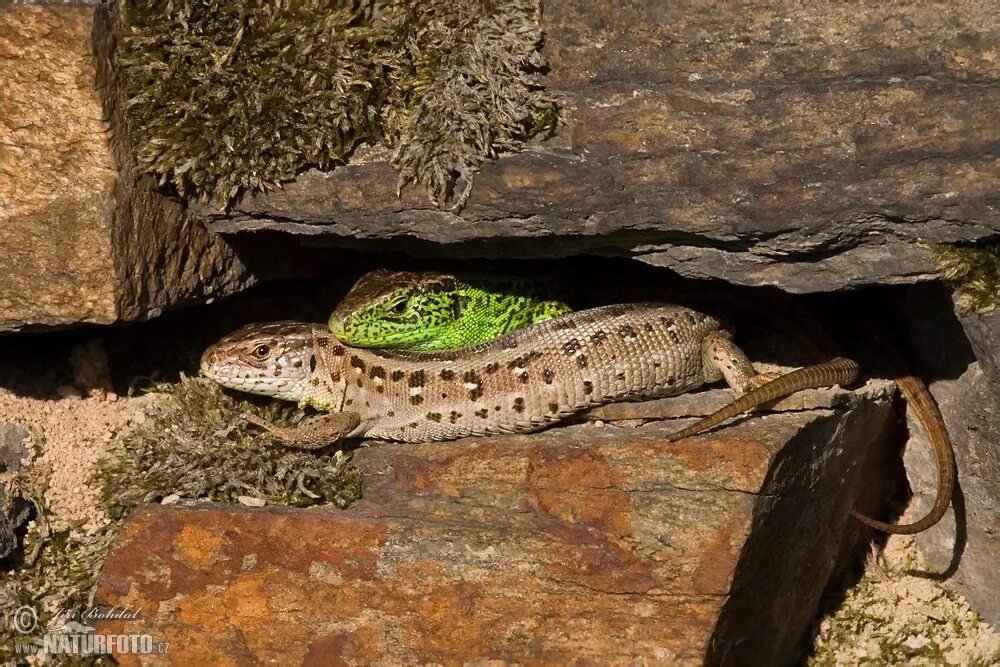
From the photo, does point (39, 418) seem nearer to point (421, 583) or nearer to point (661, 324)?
point (421, 583)

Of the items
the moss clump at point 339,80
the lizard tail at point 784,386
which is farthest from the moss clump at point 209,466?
the lizard tail at point 784,386

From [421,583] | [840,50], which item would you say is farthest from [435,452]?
[840,50]

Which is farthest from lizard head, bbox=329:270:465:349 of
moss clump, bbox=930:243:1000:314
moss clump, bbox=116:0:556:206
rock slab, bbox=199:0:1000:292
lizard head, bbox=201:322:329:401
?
moss clump, bbox=930:243:1000:314

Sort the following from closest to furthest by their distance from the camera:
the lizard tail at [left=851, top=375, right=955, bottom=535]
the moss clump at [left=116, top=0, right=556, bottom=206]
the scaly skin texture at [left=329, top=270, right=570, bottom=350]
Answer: the moss clump at [left=116, top=0, right=556, bottom=206] → the lizard tail at [left=851, top=375, right=955, bottom=535] → the scaly skin texture at [left=329, top=270, right=570, bottom=350]

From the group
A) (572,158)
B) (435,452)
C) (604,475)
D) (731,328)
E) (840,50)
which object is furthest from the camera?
(731,328)

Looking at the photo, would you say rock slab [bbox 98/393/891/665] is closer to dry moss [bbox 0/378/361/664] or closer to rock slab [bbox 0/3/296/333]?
dry moss [bbox 0/378/361/664]

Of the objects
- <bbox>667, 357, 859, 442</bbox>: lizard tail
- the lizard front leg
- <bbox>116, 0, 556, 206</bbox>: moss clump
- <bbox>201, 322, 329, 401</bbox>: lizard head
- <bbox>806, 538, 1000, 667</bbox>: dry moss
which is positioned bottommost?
<bbox>806, 538, 1000, 667</bbox>: dry moss

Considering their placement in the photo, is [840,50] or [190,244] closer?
[840,50]
